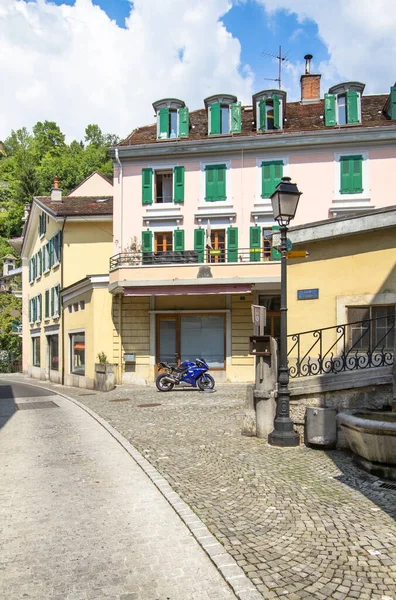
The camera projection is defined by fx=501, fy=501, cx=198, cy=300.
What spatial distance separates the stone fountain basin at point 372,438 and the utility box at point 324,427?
58cm

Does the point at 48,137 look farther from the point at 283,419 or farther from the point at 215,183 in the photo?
the point at 283,419

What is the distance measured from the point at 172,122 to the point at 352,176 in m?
9.02

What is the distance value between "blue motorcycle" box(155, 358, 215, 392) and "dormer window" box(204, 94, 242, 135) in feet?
38.5

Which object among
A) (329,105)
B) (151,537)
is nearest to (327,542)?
(151,537)

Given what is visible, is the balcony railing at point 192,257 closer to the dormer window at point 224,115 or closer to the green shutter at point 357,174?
the green shutter at point 357,174

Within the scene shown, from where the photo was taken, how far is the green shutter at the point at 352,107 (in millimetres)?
22841

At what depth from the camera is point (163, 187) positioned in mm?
23594

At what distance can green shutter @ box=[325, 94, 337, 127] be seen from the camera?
23.1 metres

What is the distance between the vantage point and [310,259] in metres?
9.86

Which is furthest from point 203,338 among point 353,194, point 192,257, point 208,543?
point 208,543

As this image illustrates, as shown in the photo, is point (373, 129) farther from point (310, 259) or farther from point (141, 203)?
point (310, 259)

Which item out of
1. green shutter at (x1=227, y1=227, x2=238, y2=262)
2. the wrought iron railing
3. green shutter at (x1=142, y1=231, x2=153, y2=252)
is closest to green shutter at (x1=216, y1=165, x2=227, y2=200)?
green shutter at (x1=227, y1=227, x2=238, y2=262)

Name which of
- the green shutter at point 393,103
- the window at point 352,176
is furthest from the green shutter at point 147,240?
the green shutter at point 393,103

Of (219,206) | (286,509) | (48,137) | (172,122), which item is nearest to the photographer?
(286,509)
